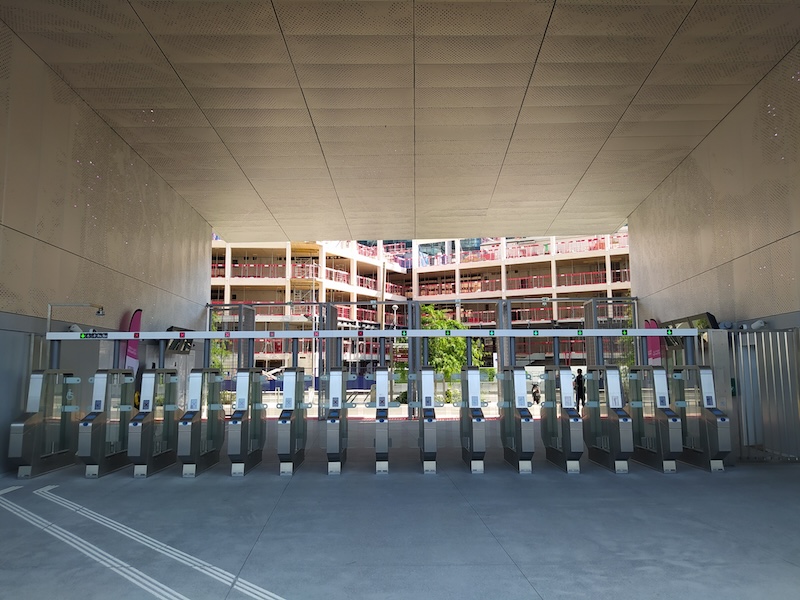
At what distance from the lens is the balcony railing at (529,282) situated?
121 ft

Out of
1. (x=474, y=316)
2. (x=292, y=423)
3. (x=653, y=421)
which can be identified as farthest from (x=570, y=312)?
(x=292, y=423)

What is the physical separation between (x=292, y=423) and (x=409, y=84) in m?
4.79

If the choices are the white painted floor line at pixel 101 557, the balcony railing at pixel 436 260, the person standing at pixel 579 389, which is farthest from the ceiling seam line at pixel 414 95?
the balcony railing at pixel 436 260

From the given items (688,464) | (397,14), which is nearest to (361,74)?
(397,14)

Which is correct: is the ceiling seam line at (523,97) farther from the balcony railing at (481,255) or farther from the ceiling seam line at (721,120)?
the balcony railing at (481,255)

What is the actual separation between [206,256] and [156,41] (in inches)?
345

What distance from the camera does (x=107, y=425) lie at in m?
7.57

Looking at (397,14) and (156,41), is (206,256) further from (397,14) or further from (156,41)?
(397,14)

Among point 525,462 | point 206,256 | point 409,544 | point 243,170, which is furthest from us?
point 206,256

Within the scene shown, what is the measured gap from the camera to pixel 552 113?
8828 mm

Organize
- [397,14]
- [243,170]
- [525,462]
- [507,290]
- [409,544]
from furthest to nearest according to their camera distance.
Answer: [507,290] → [243,170] → [525,462] → [397,14] → [409,544]

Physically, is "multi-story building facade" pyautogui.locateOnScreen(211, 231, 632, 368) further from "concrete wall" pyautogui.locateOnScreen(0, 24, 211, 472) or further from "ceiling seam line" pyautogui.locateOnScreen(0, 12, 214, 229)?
"concrete wall" pyautogui.locateOnScreen(0, 24, 211, 472)

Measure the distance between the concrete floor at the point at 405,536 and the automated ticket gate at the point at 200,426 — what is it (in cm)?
31

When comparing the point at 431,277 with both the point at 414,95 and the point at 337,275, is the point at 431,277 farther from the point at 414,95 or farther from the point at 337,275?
the point at 414,95
